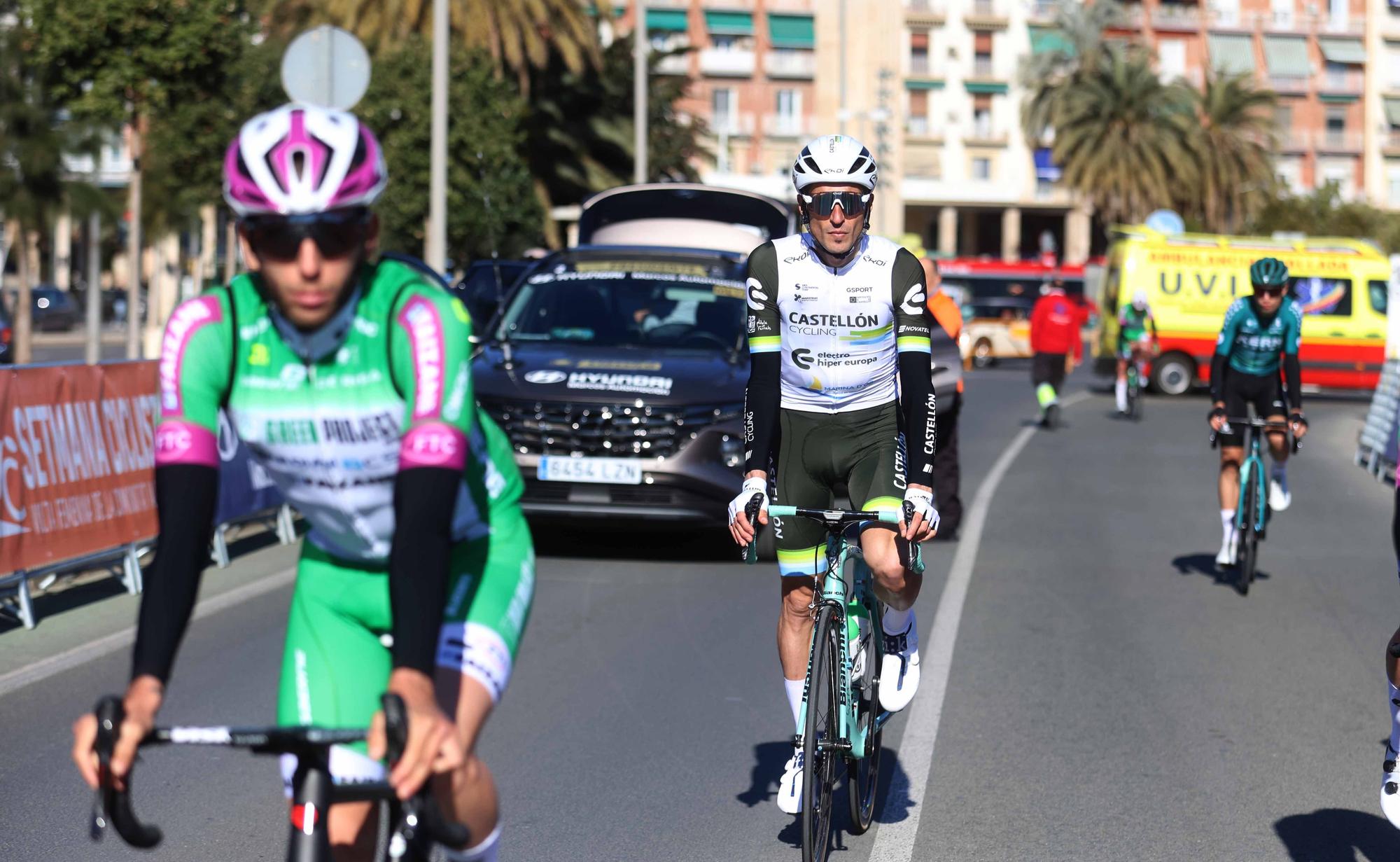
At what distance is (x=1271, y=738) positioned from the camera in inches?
283

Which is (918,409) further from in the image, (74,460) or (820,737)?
(74,460)

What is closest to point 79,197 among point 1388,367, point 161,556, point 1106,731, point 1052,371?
point 1052,371

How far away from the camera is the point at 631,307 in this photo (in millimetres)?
12969

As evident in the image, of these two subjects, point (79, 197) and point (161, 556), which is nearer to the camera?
point (161, 556)

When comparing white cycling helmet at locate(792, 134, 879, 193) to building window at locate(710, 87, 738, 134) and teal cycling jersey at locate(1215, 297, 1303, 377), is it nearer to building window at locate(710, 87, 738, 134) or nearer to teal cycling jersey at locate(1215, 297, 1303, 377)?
teal cycling jersey at locate(1215, 297, 1303, 377)

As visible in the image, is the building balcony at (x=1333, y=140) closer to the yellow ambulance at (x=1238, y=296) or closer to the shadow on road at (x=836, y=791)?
the yellow ambulance at (x=1238, y=296)

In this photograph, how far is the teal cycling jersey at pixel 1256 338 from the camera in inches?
444

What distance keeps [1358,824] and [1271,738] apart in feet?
4.13

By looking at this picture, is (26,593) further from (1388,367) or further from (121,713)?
(1388,367)

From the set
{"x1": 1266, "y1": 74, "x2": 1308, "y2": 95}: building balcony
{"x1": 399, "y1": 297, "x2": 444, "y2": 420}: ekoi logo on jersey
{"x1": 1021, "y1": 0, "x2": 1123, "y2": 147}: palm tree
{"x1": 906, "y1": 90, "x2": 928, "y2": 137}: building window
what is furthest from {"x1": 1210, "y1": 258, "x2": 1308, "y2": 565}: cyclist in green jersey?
{"x1": 1266, "y1": 74, "x2": 1308, "y2": 95}: building balcony

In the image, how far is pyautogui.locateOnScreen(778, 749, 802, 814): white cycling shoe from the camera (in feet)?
17.0

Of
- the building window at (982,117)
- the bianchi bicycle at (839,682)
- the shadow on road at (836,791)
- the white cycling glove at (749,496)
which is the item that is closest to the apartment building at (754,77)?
the building window at (982,117)

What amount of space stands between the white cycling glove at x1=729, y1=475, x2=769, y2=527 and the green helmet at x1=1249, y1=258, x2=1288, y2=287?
6450 millimetres

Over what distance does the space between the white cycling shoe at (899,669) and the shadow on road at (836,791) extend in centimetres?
28
